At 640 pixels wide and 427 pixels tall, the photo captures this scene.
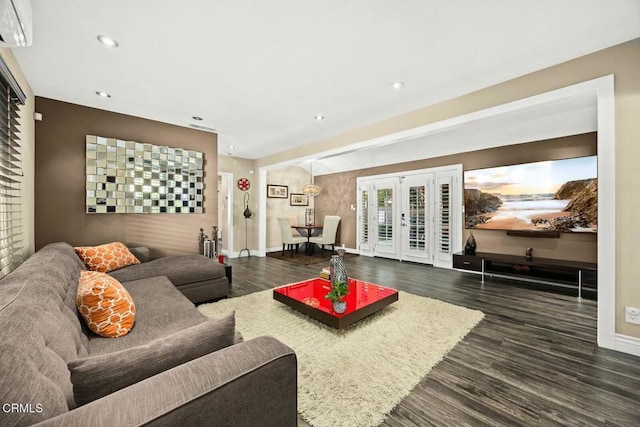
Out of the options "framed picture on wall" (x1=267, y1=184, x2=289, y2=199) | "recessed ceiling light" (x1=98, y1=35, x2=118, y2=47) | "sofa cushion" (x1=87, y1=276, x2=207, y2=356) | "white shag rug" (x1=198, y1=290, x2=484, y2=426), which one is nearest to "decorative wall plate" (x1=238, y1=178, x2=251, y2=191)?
"framed picture on wall" (x1=267, y1=184, x2=289, y2=199)

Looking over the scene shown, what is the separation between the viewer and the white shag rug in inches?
62.6

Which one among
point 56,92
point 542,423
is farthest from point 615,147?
point 56,92

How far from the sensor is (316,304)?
107 inches

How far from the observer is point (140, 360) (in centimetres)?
86

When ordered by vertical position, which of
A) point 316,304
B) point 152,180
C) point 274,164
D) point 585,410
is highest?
point 274,164

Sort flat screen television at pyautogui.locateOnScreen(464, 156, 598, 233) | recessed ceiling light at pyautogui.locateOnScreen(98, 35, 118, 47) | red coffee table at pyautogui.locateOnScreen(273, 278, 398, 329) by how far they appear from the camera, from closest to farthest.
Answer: recessed ceiling light at pyautogui.locateOnScreen(98, 35, 118, 47) → red coffee table at pyautogui.locateOnScreen(273, 278, 398, 329) → flat screen television at pyautogui.locateOnScreen(464, 156, 598, 233)

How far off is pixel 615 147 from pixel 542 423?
219 cm

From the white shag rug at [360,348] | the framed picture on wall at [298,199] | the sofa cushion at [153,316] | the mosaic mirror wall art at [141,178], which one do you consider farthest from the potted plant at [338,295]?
the framed picture on wall at [298,199]

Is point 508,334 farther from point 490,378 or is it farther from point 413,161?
point 413,161

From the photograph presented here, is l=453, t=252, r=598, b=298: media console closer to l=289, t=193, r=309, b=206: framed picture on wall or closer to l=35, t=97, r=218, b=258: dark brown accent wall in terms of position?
l=289, t=193, r=309, b=206: framed picture on wall

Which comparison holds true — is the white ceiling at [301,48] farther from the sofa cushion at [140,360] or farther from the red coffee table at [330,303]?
the red coffee table at [330,303]

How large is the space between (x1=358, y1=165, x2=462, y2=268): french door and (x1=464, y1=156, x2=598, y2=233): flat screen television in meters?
0.38

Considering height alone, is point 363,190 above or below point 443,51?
below

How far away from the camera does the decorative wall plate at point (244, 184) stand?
6582 millimetres
